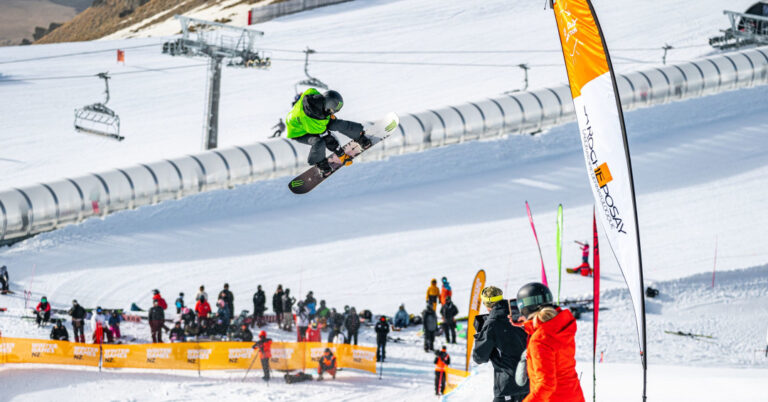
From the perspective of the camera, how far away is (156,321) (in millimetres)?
17438

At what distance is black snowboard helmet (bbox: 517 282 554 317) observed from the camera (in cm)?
549

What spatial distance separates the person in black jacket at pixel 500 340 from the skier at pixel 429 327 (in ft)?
37.0

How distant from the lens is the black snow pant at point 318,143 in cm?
899

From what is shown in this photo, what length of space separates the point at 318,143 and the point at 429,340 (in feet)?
30.8

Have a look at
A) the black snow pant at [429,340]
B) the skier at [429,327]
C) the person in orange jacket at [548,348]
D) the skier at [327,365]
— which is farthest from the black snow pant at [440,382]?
the person in orange jacket at [548,348]

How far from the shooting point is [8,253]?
82.4 feet

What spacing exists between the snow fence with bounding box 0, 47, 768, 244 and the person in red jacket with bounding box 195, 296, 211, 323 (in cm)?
1034

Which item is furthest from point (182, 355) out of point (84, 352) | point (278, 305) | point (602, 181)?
point (602, 181)

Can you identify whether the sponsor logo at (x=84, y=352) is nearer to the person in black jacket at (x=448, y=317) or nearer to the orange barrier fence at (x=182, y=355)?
the orange barrier fence at (x=182, y=355)

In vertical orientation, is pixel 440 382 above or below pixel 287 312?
below

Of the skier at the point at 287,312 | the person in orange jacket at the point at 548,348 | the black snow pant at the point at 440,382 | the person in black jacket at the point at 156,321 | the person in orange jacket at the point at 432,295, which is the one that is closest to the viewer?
the person in orange jacket at the point at 548,348

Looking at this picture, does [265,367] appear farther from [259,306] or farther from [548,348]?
[548,348]

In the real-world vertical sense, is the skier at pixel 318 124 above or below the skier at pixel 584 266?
above

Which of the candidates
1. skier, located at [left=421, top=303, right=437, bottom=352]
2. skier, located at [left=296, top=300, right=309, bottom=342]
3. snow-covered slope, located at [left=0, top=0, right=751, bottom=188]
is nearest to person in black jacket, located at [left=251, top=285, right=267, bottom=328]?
skier, located at [left=296, top=300, right=309, bottom=342]
